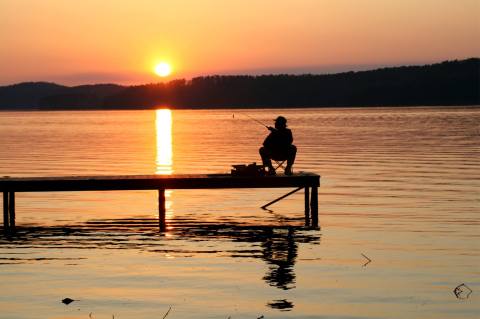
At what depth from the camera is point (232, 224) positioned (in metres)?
23.1

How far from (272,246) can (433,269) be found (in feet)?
13.7

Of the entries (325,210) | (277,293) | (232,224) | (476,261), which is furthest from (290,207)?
(277,293)

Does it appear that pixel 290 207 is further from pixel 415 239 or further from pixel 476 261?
pixel 476 261

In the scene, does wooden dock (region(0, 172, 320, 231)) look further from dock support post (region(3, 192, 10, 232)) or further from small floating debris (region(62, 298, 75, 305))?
small floating debris (region(62, 298, 75, 305))

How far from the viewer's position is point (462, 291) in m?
14.3

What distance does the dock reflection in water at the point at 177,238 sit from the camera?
17.9 meters

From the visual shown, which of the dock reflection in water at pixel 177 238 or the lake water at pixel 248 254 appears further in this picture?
the dock reflection in water at pixel 177 238

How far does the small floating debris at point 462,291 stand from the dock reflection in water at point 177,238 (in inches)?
113

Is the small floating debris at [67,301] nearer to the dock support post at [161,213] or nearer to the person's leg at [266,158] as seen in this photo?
the dock support post at [161,213]

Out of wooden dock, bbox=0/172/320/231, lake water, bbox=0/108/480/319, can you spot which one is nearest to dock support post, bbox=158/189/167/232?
wooden dock, bbox=0/172/320/231

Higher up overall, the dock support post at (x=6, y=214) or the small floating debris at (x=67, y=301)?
the dock support post at (x=6, y=214)

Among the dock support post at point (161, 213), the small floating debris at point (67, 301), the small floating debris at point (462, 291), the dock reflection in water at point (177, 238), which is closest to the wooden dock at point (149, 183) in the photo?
the dock support post at point (161, 213)

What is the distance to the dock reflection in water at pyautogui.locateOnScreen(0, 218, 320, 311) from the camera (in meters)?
17.9

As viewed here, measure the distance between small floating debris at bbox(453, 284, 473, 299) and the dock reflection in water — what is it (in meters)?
2.88
